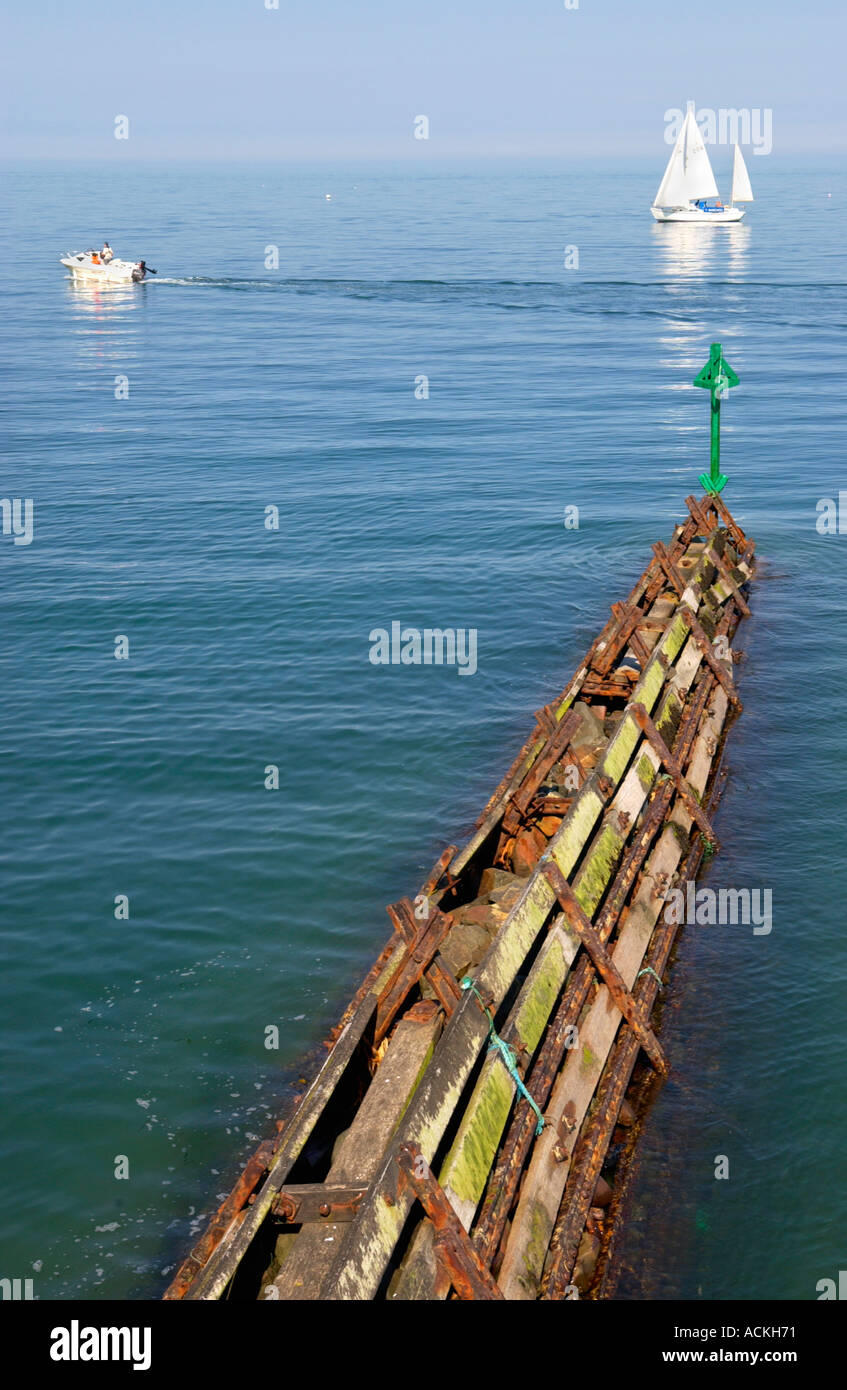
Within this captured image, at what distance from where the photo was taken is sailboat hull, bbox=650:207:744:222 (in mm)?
141375

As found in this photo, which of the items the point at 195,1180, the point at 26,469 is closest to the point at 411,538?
the point at 26,469

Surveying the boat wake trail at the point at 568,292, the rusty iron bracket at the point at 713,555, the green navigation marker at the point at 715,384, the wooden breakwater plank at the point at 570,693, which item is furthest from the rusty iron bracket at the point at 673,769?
the boat wake trail at the point at 568,292

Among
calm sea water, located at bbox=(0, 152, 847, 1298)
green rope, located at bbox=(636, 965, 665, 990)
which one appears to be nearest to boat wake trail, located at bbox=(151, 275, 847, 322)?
calm sea water, located at bbox=(0, 152, 847, 1298)

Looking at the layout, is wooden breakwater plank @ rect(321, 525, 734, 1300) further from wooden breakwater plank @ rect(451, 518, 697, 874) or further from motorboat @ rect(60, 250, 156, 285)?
motorboat @ rect(60, 250, 156, 285)

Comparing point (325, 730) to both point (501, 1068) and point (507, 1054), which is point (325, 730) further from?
point (501, 1068)

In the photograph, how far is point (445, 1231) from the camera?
9.37 m

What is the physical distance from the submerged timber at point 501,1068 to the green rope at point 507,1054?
0.04 m

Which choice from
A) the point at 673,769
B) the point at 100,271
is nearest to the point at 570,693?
the point at 673,769

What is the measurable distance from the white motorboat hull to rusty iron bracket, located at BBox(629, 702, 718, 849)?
85.2 meters

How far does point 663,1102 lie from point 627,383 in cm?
4772

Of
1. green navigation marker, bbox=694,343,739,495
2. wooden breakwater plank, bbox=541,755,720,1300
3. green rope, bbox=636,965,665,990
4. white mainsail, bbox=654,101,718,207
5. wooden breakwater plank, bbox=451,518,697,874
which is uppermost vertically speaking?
white mainsail, bbox=654,101,718,207

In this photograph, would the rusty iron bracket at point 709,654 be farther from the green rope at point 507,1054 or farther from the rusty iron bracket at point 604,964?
the green rope at point 507,1054

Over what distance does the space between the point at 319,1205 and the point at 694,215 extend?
5841 inches
